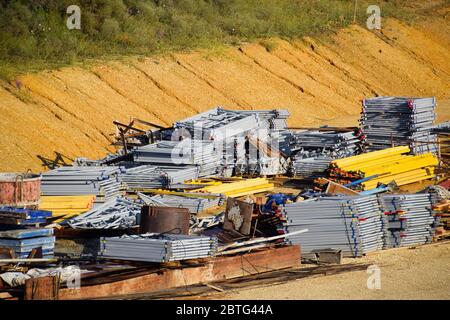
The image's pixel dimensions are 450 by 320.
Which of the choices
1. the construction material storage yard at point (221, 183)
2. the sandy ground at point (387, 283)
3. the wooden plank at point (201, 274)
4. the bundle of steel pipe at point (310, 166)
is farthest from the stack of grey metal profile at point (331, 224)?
the bundle of steel pipe at point (310, 166)

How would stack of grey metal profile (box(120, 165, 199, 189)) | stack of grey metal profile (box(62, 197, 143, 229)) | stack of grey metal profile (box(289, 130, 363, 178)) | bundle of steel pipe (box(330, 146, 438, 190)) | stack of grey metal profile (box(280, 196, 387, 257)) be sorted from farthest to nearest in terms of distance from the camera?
stack of grey metal profile (box(289, 130, 363, 178)) → bundle of steel pipe (box(330, 146, 438, 190)) → stack of grey metal profile (box(120, 165, 199, 189)) → stack of grey metal profile (box(62, 197, 143, 229)) → stack of grey metal profile (box(280, 196, 387, 257))

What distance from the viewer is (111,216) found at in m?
22.1

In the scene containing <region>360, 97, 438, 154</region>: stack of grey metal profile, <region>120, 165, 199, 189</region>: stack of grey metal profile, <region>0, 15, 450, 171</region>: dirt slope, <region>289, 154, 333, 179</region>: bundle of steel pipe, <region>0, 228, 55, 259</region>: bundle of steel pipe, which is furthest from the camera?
<region>0, 15, 450, 171</region>: dirt slope

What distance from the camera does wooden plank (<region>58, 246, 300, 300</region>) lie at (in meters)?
16.8

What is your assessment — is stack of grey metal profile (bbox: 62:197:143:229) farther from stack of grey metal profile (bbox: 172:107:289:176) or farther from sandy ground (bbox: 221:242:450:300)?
stack of grey metal profile (bbox: 172:107:289:176)

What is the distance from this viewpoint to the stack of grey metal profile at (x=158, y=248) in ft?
58.5

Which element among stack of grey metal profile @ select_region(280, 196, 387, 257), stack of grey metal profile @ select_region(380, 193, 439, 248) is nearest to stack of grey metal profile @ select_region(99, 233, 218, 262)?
stack of grey metal profile @ select_region(280, 196, 387, 257)

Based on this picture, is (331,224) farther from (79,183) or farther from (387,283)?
(79,183)

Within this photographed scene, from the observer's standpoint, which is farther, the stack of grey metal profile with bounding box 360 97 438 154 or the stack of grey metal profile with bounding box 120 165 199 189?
the stack of grey metal profile with bounding box 360 97 438 154

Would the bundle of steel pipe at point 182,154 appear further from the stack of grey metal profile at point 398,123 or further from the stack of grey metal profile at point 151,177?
the stack of grey metal profile at point 398,123

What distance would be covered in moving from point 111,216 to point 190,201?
2716 millimetres

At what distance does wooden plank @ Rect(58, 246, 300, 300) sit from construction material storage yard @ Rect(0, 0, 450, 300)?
0.10 ft
